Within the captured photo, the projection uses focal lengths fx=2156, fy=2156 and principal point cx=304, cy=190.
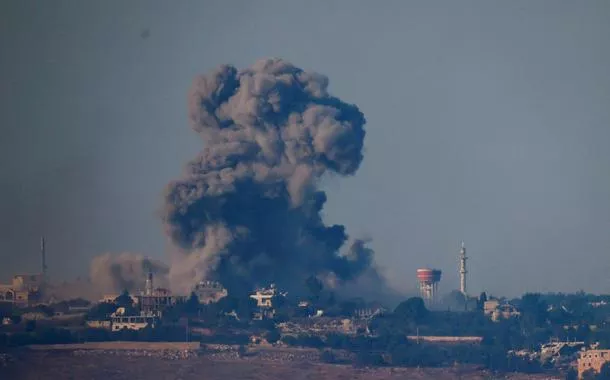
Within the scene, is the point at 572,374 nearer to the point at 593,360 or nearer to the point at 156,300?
the point at 593,360

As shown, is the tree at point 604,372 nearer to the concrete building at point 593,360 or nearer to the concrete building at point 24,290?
the concrete building at point 593,360

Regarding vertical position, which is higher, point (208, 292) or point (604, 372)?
point (208, 292)

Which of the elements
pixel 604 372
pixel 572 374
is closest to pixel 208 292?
pixel 572 374

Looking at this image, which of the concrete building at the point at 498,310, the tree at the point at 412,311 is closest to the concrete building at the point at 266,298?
the tree at the point at 412,311

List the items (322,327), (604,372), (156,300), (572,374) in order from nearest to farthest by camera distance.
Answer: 1. (604,372)
2. (572,374)
3. (322,327)
4. (156,300)

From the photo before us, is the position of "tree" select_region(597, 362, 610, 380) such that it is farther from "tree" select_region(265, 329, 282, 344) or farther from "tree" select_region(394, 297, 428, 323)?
"tree" select_region(265, 329, 282, 344)
